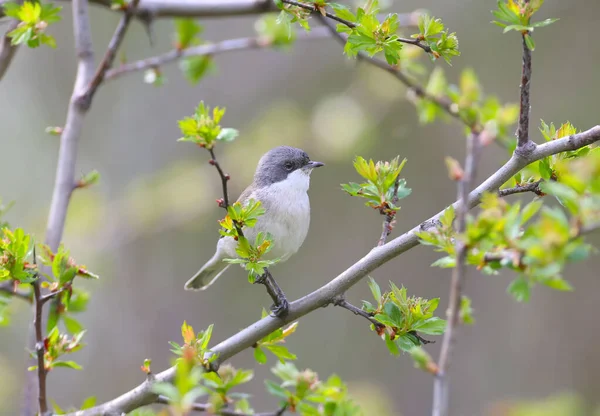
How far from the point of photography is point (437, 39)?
7.69 ft

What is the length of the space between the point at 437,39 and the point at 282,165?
1.91m

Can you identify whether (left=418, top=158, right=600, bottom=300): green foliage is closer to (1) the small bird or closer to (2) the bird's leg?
(2) the bird's leg

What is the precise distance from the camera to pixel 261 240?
2.26m

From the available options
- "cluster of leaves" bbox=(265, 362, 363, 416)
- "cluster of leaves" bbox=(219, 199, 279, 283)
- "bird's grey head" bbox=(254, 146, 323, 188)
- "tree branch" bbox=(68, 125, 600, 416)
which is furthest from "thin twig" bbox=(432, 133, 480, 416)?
"bird's grey head" bbox=(254, 146, 323, 188)

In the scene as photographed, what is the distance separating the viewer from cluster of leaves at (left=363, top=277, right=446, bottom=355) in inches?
88.8

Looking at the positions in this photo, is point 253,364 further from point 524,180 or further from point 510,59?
point 524,180

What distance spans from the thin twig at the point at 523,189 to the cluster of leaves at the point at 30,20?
1.94 m

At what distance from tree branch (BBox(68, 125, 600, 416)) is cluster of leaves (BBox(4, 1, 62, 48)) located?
1.48 m

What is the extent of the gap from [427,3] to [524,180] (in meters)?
6.35

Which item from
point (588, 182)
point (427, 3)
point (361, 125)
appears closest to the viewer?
point (588, 182)

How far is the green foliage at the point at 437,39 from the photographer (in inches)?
90.3

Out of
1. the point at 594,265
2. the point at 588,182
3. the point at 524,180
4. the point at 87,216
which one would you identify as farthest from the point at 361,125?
the point at 588,182

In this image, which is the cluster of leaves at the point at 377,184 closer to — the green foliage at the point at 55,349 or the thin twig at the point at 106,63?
the green foliage at the point at 55,349

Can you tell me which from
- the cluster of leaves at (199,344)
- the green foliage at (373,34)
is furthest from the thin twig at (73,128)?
the green foliage at (373,34)
